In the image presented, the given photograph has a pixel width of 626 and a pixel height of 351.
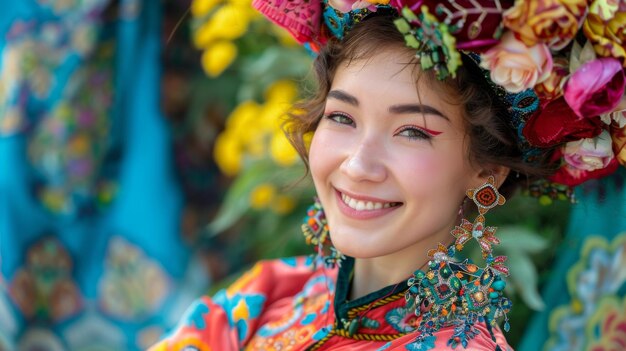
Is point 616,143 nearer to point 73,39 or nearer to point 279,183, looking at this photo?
point 279,183

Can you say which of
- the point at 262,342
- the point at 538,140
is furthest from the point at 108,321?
the point at 538,140

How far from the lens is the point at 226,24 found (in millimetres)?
2416

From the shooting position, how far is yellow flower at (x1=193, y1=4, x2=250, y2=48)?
2.42m

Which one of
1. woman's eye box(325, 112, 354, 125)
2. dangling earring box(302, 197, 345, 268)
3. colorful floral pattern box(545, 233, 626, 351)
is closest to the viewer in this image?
woman's eye box(325, 112, 354, 125)

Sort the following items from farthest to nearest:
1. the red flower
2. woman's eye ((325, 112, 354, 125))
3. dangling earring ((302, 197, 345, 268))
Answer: dangling earring ((302, 197, 345, 268)) → woman's eye ((325, 112, 354, 125)) → the red flower

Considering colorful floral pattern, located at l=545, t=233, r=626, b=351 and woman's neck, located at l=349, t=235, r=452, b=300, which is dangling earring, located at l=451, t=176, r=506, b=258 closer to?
woman's neck, located at l=349, t=235, r=452, b=300

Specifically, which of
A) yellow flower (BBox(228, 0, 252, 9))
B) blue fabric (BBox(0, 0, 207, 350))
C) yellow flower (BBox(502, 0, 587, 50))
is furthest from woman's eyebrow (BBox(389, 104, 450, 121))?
blue fabric (BBox(0, 0, 207, 350))

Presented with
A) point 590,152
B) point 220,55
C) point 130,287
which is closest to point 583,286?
point 590,152

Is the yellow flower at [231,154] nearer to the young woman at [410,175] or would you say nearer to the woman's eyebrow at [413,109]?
the young woman at [410,175]

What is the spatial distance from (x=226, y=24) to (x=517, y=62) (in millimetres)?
1257

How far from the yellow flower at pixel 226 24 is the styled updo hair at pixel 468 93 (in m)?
0.83

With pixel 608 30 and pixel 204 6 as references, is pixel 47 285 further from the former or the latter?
pixel 608 30

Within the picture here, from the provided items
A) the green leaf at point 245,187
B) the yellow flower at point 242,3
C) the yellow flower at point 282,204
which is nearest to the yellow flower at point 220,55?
the yellow flower at point 242,3

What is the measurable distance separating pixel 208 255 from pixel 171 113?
52cm
